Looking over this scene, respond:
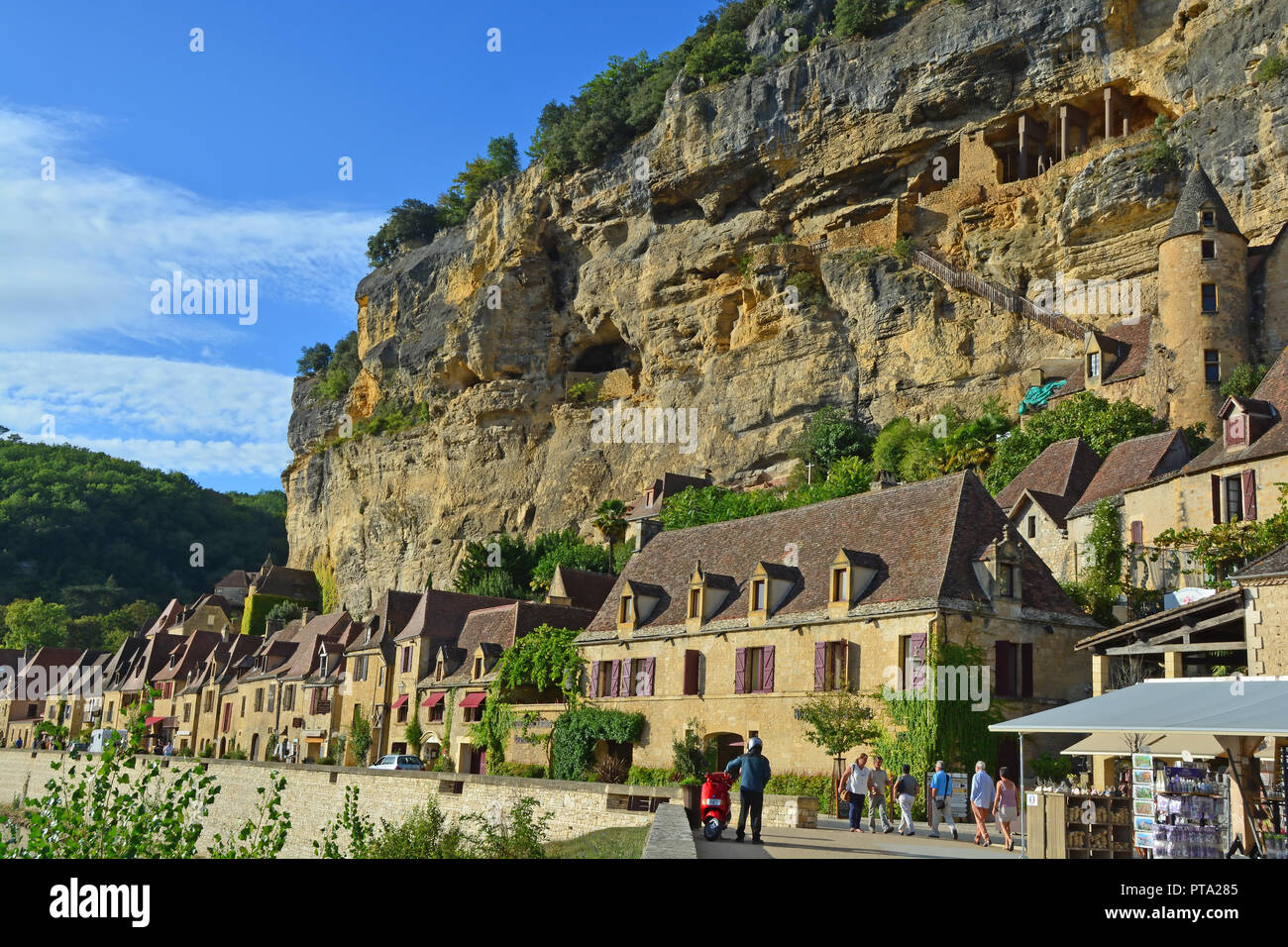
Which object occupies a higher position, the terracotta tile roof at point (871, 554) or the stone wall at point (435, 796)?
the terracotta tile roof at point (871, 554)

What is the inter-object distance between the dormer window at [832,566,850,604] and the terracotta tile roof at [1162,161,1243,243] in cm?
2317

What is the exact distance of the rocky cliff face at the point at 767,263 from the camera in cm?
5169

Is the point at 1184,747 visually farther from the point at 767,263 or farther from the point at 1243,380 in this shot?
the point at 767,263

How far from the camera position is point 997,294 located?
2165 inches

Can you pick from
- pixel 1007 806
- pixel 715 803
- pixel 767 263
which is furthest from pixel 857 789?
pixel 767 263

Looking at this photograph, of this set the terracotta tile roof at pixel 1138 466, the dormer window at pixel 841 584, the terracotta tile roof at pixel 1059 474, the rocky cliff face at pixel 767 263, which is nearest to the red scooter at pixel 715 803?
the dormer window at pixel 841 584

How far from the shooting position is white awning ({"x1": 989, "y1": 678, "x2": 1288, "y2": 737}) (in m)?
14.3

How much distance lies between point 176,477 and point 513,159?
2376 inches

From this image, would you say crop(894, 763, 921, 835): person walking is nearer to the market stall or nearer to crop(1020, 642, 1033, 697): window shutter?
the market stall

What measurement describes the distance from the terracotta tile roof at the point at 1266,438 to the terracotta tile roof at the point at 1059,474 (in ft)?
18.7

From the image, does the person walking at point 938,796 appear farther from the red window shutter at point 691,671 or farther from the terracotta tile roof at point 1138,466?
the terracotta tile roof at point 1138,466

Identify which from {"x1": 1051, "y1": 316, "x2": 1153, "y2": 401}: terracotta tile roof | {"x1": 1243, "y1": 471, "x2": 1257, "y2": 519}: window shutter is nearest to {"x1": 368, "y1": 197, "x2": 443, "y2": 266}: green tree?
{"x1": 1051, "y1": 316, "x2": 1153, "y2": 401}: terracotta tile roof

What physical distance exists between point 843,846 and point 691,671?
18366 mm
